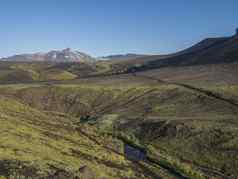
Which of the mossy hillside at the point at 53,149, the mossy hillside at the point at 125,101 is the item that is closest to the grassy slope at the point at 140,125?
the mossy hillside at the point at 125,101

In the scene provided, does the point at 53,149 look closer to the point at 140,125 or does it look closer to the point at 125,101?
the point at 140,125

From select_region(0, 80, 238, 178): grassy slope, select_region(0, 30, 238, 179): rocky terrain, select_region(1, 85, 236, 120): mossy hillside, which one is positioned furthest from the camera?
select_region(1, 85, 236, 120): mossy hillside

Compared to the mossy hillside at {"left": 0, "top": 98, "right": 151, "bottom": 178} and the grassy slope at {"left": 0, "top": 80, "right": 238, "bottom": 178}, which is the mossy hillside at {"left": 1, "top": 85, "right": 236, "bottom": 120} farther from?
the mossy hillside at {"left": 0, "top": 98, "right": 151, "bottom": 178}

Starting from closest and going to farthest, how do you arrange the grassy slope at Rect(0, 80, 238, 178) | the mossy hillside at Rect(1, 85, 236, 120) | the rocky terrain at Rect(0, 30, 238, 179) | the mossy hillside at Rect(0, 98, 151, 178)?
the mossy hillside at Rect(0, 98, 151, 178) < the rocky terrain at Rect(0, 30, 238, 179) < the grassy slope at Rect(0, 80, 238, 178) < the mossy hillside at Rect(1, 85, 236, 120)

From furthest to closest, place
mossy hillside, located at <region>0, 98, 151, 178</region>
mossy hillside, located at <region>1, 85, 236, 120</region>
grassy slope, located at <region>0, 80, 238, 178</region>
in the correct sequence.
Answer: mossy hillside, located at <region>1, 85, 236, 120</region>
grassy slope, located at <region>0, 80, 238, 178</region>
mossy hillside, located at <region>0, 98, 151, 178</region>

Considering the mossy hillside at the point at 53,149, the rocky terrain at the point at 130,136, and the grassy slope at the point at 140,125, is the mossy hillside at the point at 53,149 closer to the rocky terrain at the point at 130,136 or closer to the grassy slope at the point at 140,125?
the rocky terrain at the point at 130,136

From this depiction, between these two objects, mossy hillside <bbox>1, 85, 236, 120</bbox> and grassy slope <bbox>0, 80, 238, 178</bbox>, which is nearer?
grassy slope <bbox>0, 80, 238, 178</bbox>

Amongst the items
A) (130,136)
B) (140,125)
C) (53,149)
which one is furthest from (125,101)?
(53,149)

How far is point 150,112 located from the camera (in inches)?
3780

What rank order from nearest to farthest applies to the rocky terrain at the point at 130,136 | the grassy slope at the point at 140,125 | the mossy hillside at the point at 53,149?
the mossy hillside at the point at 53,149, the rocky terrain at the point at 130,136, the grassy slope at the point at 140,125

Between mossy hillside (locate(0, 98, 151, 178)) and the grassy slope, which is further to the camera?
the grassy slope

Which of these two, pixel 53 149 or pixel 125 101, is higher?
pixel 53 149

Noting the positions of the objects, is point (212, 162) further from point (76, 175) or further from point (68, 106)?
point (68, 106)

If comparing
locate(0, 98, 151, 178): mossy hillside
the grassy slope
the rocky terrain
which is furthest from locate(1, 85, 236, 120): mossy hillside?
locate(0, 98, 151, 178): mossy hillside
